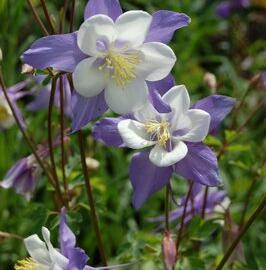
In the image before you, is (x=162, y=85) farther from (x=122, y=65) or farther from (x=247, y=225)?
(x=247, y=225)

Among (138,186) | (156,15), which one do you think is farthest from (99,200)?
(156,15)

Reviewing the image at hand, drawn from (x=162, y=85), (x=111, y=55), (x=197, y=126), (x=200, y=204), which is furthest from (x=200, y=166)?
(x=200, y=204)

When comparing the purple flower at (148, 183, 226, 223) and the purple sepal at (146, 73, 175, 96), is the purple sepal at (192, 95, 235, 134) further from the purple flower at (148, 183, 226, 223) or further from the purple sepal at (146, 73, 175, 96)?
the purple flower at (148, 183, 226, 223)

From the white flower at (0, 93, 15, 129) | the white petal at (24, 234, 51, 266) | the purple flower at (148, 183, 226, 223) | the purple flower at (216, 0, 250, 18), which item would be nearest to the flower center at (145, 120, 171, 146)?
the white petal at (24, 234, 51, 266)

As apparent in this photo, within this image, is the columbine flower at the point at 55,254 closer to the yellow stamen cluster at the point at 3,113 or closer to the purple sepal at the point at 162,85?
the purple sepal at the point at 162,85

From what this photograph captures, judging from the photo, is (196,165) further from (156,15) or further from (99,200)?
(99,200)
